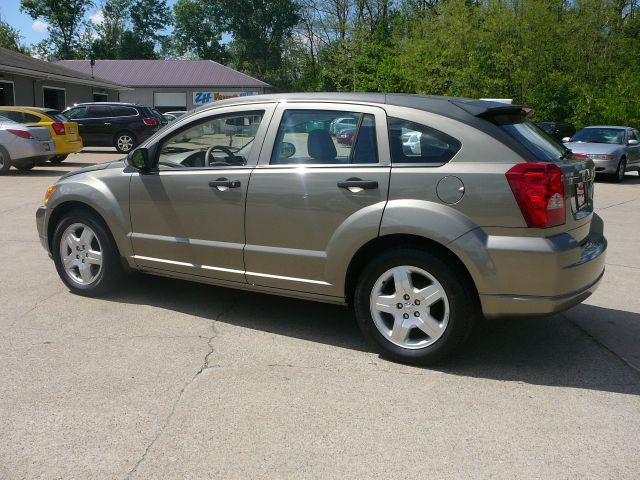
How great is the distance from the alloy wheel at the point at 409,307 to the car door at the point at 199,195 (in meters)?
1.14

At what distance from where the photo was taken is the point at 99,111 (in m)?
24.4

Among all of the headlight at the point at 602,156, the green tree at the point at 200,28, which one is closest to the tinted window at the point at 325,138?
the headlight at the point at 602,156

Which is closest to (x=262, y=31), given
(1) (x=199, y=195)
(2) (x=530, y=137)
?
(1) (x=199, y=195)

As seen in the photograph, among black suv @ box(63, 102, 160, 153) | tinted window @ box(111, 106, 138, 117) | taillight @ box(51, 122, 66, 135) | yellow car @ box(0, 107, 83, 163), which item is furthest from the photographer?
tinted window @ box(111, 106, 138, 117)

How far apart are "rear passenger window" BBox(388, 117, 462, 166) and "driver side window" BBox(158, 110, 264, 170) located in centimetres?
111

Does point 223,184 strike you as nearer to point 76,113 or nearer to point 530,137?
point 530,137

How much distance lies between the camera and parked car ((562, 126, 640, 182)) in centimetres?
1769

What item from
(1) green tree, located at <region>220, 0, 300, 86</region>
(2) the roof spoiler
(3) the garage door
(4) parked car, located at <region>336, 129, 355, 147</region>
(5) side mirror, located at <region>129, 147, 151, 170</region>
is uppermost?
(1) green tree, located at <region>220, 0, 300, 86</region>

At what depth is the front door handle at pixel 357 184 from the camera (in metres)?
4.34

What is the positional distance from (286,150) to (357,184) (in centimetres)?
71

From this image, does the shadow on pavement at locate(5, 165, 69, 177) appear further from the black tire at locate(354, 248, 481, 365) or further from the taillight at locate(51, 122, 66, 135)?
the black tire at locate(354, 248, 481, 365)

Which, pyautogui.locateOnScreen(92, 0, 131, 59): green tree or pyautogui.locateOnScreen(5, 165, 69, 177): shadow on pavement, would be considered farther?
pyautogui.locateOnScreen(92, 0, 131, 59): green tree

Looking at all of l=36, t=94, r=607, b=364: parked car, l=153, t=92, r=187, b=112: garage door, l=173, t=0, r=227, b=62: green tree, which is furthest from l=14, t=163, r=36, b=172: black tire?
l=173, t=0, r=227, b=62: green tree

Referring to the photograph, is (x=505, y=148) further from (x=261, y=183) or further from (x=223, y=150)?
(x=223, y=150)
